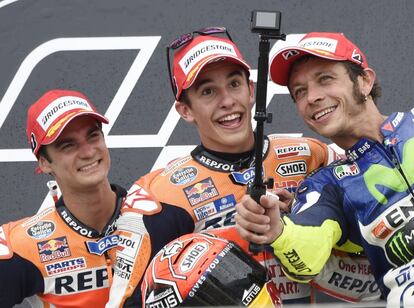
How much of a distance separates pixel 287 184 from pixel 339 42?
373 millimetres

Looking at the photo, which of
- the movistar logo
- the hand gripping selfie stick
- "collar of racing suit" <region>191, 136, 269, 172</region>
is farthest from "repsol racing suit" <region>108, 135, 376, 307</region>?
the hand gripping selfie stick

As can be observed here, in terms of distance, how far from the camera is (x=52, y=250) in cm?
223

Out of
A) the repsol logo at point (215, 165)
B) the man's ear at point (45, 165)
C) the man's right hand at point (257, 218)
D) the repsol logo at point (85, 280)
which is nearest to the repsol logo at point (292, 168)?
the repsol logo at point (215, 165)

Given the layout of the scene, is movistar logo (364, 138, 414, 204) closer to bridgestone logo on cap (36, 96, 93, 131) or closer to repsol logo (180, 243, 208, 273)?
repsol logo (180, 243, 208, 273)

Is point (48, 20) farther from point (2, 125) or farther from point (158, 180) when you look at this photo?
point (158, 180)

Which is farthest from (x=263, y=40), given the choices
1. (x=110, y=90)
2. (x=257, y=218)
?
(x=110, y=90)

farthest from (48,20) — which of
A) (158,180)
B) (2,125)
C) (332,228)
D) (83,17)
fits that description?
(332,228)

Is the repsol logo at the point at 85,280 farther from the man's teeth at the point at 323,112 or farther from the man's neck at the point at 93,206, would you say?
the man's teeth at the point at 323,112

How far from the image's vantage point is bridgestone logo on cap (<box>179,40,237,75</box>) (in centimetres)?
210

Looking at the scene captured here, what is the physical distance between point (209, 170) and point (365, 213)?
0.43 meters

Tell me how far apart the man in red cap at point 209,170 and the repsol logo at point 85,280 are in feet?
0.60

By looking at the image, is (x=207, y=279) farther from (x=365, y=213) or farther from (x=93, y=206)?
(x=93, y=206)

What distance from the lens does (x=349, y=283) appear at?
208 centimetres

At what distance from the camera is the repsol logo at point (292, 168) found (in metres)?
2.13
